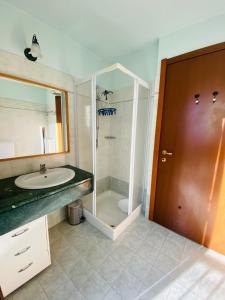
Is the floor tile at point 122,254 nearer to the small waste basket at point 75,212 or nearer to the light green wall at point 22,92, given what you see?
the small waste basket at point 75,212

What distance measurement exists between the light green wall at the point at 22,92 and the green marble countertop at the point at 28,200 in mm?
819

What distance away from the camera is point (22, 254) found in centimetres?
110

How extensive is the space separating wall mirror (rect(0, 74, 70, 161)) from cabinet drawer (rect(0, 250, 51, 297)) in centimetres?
94

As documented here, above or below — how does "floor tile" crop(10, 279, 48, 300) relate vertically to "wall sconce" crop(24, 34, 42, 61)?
below

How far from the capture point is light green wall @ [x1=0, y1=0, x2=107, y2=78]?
1.24 meters

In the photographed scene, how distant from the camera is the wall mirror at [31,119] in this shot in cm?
131

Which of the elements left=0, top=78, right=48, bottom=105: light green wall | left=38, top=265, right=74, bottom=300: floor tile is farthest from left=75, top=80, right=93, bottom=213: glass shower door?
left=38, top=265, right=74, bottom=300: floor tile

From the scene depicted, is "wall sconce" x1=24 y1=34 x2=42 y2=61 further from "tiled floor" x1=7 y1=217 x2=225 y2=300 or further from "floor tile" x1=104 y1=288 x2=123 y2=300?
"floor tile" x1=104 y1=288 x2=123 y2=300

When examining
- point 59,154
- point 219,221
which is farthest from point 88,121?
point 219,221

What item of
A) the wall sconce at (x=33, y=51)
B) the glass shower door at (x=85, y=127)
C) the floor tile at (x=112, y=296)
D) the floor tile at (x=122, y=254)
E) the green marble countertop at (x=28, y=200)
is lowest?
the floor tile at (x=112, y=296)

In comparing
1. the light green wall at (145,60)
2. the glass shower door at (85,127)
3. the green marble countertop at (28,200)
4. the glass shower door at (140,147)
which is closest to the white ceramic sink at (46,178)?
the green marble countertop at (28,200)

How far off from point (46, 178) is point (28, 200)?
1.63 ft

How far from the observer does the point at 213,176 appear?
4.83 ft

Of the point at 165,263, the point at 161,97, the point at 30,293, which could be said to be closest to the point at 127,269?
the point at 165,263
